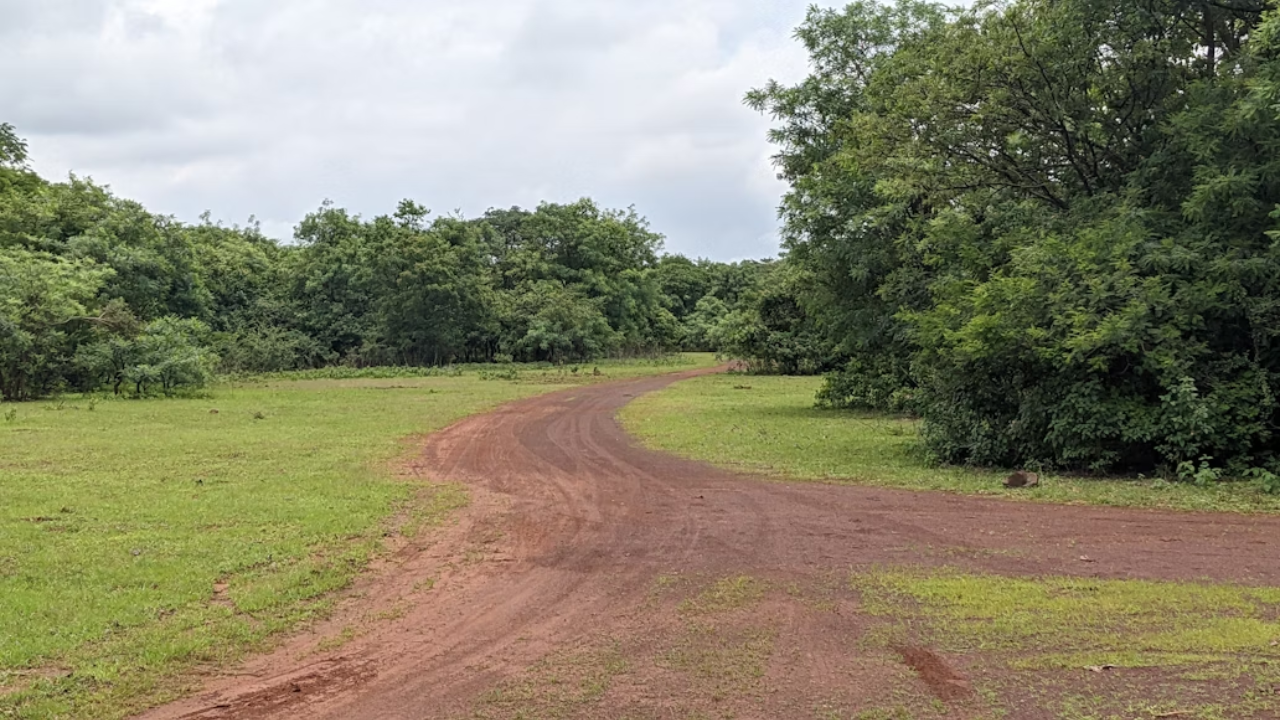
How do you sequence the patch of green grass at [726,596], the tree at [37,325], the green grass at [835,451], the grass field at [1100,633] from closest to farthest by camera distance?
1. the grass field at [1100,633]
2. the patch of green grass at [726,596]
3. the green grass at [835,451]
4. the tree at [37,325]

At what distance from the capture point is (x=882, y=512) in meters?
10.1

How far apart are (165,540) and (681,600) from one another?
5594 millimetres

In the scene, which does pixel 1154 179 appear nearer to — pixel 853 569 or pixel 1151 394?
pixel 1151 394

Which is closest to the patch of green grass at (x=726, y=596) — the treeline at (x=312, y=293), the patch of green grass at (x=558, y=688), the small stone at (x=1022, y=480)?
the patch of green grass at (x=558, y=688)

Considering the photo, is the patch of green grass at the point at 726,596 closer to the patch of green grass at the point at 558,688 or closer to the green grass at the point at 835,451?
the patch of green grass at the point at 558,688

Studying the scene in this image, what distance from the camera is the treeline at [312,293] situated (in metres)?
30.9

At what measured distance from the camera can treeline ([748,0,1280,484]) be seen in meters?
11.5

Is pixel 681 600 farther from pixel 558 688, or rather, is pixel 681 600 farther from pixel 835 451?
pixel 835 451

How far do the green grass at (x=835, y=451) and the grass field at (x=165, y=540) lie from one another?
563cm

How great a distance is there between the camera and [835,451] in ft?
51.8

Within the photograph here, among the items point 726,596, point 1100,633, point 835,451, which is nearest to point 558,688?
point 726,596

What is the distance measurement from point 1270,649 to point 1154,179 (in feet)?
34.8

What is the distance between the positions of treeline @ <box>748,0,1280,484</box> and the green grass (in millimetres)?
868

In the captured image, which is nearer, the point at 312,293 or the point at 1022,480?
the point at 1022,480
